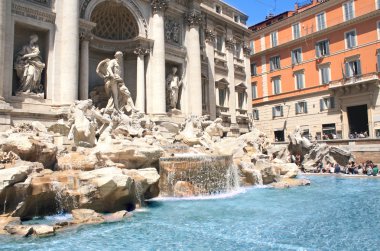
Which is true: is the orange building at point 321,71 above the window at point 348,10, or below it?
below

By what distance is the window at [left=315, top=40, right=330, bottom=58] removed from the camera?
101 ft

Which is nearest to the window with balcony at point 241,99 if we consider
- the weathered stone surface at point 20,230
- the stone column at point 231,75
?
the stone column at point 231,75

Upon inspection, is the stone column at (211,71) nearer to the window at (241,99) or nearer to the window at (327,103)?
the window at (241,99)

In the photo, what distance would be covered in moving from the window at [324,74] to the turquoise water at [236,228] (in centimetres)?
2186

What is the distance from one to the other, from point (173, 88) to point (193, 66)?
2335mm

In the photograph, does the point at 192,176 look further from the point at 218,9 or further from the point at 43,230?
the point at 218,9

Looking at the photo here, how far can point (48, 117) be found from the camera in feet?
47.8

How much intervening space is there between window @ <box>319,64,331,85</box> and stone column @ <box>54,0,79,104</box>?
2306cm

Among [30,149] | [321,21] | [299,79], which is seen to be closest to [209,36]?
[299,79]

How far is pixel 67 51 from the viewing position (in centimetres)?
1513

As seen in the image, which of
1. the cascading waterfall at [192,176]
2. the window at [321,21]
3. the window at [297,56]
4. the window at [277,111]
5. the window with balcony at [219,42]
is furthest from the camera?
the window at [277,111]

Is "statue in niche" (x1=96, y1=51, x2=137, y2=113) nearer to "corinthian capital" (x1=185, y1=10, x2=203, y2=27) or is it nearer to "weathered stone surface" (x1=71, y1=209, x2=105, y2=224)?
"corinthian capital" (x1=185, y1=10, x2=203, y2=27)

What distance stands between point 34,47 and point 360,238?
14.2 metres

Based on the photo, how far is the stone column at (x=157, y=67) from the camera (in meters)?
19.5
